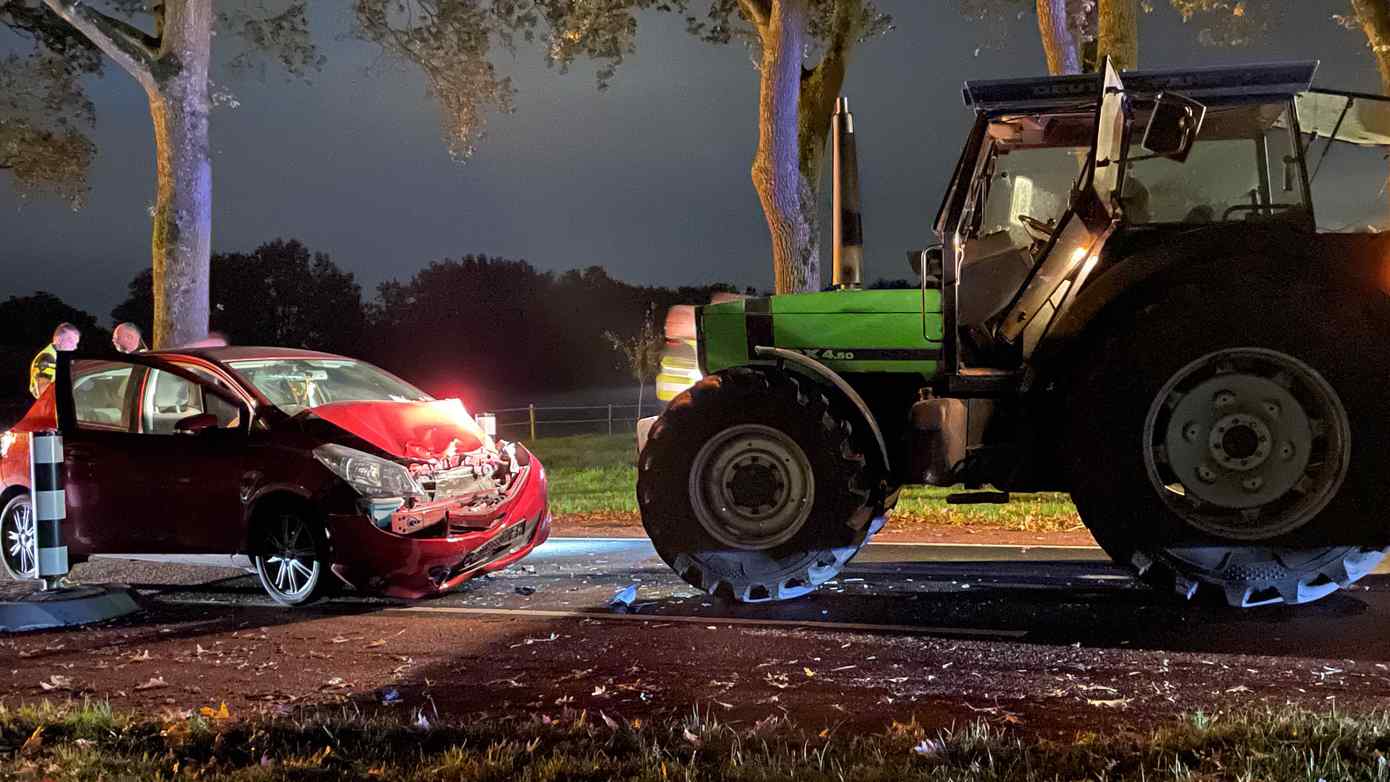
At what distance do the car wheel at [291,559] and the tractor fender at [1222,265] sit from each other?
14.0ft

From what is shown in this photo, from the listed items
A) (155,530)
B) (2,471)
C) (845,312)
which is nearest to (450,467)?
(155,530)

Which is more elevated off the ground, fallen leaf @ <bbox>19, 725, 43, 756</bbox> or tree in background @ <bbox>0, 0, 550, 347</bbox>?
tree in background @ <bbox>0, 0, 550, 347</bbox>

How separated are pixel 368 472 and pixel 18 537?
3009mm

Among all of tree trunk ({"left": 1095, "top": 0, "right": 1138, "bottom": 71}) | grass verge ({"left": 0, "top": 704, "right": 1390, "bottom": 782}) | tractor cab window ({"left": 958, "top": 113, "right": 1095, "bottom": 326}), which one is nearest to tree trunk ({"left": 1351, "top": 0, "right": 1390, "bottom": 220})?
tree trunk ({"left": 1095, "top": 0, "right": 1138, "bottom": 71})

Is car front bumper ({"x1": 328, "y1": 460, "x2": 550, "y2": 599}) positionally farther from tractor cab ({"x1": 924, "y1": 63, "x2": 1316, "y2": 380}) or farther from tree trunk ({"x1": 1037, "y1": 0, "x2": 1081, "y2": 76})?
tree trunk ({"x1": 1037, "y1": 0, "x2": 1081, "y2": 76})

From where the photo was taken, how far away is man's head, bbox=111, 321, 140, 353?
11.0 meters

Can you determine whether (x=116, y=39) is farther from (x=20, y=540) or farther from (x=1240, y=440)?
(x=1240, y=440)

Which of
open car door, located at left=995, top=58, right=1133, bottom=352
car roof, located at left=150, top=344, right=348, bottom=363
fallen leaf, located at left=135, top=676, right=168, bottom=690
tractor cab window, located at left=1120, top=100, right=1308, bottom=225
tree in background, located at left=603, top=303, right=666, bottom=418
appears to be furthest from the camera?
tree in background, located at left=603, top=303, right=666, bottom=418

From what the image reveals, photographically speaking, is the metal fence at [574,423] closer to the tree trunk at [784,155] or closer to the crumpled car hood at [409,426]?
the tree trunk at [784,155]

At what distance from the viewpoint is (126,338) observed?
11195mm

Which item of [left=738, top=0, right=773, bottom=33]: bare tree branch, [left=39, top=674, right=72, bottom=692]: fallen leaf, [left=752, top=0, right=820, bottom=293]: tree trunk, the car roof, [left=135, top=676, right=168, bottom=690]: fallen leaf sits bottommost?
[left=39, top=674, right=72, bottom=692]: fallen leaf

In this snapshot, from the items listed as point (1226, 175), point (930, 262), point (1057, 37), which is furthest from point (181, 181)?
point (1226, 175)

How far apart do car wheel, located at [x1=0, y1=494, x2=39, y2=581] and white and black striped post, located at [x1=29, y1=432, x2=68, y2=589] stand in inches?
43.8

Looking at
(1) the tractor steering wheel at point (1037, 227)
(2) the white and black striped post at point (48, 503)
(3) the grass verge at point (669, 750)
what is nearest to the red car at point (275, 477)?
(2) the white and black striped post at point (48, 503)
